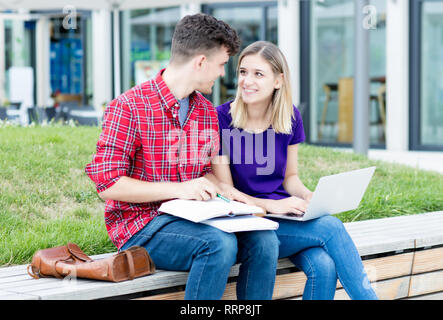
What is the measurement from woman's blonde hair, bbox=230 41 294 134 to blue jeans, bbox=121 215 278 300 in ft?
2.17

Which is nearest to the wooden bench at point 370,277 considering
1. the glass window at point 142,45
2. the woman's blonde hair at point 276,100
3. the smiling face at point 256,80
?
the woman's blonde hair at point 276,100

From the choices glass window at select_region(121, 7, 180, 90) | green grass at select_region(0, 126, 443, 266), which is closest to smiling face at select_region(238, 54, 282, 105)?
green grass at select_region(0, 126, 443, 266)

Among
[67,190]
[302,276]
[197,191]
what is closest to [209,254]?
[197,191]

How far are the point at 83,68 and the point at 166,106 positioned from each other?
12.5 meters

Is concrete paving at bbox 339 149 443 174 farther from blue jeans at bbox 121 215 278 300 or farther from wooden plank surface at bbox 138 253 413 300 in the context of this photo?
blue jeans at bbox 121 215 278 300

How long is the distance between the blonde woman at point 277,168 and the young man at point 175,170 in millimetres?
285

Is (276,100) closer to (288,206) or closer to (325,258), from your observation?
(288,206)

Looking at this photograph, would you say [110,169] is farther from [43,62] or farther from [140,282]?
[43,62]

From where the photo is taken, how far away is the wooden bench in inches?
96.7

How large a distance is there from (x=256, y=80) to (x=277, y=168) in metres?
0.42

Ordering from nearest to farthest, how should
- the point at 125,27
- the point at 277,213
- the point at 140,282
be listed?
1. the point at 140,282
2. the point at 277,213
3. the point at 125,27
